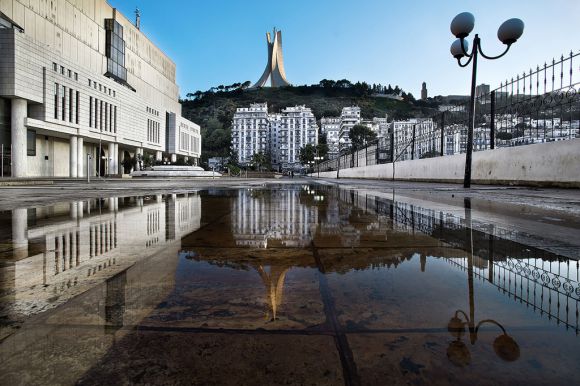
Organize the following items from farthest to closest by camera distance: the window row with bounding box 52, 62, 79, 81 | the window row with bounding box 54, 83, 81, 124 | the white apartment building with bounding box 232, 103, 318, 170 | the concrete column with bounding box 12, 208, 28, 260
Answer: the white apartment building with bounding box 232, 103, 318, 170
the window row with bounding box 54, 83, 81, 124
the window row with bounding box 52, 62, 79, 81
the concrete column with bounding box 12, 208, 28, 260

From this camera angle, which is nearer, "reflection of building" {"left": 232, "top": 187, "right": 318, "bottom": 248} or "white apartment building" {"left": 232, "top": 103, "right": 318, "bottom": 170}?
"reflection of building" {"left": 232, "top": 187, "right": 318, "bottom": 248}

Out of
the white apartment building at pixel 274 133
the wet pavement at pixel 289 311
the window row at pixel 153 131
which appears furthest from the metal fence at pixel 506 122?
the white apartment building at pixel 274 133

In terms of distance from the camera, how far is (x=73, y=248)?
8.41ft

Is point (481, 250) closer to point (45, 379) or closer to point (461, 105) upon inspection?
point (45, 379)

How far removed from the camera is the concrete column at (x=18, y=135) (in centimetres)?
3797

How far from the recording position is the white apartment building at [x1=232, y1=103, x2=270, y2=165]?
158750 mm

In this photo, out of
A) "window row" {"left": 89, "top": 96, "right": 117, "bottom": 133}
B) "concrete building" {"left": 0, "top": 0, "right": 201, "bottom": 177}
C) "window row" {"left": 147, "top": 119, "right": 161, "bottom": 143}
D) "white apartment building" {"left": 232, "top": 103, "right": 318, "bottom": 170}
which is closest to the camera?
"concrete building" {"left": 0, "top": 0, "right": 201, "bottom": 177}

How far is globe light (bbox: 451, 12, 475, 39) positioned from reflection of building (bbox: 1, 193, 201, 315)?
380 inches

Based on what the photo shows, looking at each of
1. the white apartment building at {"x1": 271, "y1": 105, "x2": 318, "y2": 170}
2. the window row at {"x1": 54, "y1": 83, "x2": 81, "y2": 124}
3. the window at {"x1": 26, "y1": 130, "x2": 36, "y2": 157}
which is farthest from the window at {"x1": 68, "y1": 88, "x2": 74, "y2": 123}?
the white apartment building at {"x1": 271, "y1": 105, "x2": 318, "y2": 170}

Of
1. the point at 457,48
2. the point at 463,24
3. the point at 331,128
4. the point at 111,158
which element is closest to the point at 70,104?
the point at 111,158

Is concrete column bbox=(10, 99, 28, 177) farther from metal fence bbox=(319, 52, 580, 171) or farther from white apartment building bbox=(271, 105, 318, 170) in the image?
white apartment building bbox=(271, 105, 318, 170)

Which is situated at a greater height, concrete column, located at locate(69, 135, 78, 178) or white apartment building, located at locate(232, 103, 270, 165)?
white apartment building, located at locate(232, 103, 270, 165)

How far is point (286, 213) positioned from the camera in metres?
5.01

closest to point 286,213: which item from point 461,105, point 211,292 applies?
point 211,292
